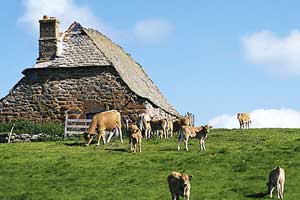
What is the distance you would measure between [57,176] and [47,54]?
851 inches

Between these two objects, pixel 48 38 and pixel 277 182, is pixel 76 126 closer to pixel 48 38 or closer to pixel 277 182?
pixel 48 38

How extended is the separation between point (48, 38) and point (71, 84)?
3556 mm

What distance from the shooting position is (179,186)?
76.1ft

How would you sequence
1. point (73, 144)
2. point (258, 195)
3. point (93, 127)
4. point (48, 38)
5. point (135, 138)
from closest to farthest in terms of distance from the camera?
point (258, 195), point (135, 138), point (73, 144), point (93, 127), point (48, 38)

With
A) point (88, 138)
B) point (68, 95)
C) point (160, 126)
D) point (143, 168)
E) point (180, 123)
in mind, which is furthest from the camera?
point (68, 95)

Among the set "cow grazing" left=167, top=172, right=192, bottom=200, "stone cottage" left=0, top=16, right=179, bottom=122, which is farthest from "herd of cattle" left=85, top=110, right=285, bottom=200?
"cow grazing" left=167, top=172, right=192, bottom=200

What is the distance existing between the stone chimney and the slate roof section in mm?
446

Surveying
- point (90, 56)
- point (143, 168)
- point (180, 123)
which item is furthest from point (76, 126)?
point (143, 168)

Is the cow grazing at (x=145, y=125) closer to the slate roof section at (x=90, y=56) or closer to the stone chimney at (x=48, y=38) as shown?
the slate roof section at (x=90, y=56)

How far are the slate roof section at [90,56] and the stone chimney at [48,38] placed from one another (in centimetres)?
45

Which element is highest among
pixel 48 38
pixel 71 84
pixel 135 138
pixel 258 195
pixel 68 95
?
pixel 48 38

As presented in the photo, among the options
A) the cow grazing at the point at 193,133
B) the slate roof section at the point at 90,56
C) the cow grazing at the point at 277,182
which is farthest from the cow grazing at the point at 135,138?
the slate roof section at the point at 90,56

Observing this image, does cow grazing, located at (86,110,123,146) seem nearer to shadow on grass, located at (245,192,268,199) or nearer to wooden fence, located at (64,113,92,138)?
wooden fence, located at (64,113,92,138)

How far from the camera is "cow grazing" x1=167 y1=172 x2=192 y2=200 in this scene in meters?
23.0
